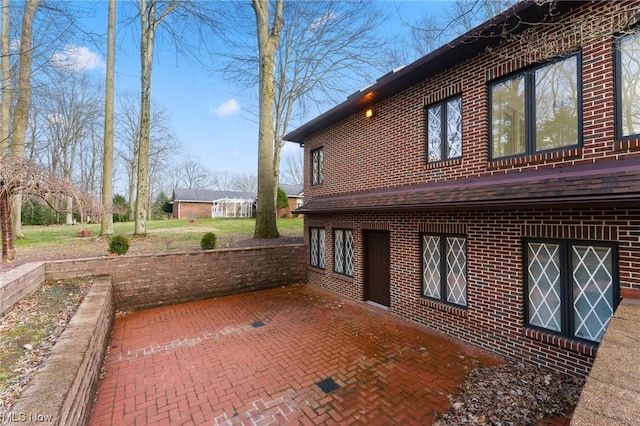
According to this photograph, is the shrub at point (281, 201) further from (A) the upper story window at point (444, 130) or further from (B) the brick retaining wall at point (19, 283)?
(A) the upper story window at point (444, 130)

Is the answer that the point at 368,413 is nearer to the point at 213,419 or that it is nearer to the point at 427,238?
the point at 213,419

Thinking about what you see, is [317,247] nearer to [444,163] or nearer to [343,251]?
[343,251]

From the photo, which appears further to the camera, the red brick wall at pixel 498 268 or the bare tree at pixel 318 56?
the bare tree at pixel 318 56

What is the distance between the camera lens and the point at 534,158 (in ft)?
14.9

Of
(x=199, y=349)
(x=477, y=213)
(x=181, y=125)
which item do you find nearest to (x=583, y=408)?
(x=477, y=213)

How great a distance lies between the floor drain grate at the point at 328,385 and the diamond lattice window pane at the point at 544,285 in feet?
10.9

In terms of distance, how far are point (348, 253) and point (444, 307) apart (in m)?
3.39

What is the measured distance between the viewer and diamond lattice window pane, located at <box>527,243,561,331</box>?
168 inches

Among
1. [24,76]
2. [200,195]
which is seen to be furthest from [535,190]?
[200,195]

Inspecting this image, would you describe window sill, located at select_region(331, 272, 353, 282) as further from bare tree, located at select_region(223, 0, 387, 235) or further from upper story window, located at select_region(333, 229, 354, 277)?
bare tree, located at select_region(223, 0, 387, 235)

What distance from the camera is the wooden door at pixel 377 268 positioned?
728 centimetres

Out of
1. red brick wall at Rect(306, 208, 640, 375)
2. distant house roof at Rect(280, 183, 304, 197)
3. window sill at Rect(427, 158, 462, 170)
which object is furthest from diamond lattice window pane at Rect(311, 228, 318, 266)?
Result: distant house roof at Rect(280, 183, 304, 197)

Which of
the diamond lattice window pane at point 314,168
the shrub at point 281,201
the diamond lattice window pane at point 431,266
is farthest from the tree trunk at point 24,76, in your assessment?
the shrub at point 281,201

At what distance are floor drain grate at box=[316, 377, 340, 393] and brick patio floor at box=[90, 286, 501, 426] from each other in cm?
3
